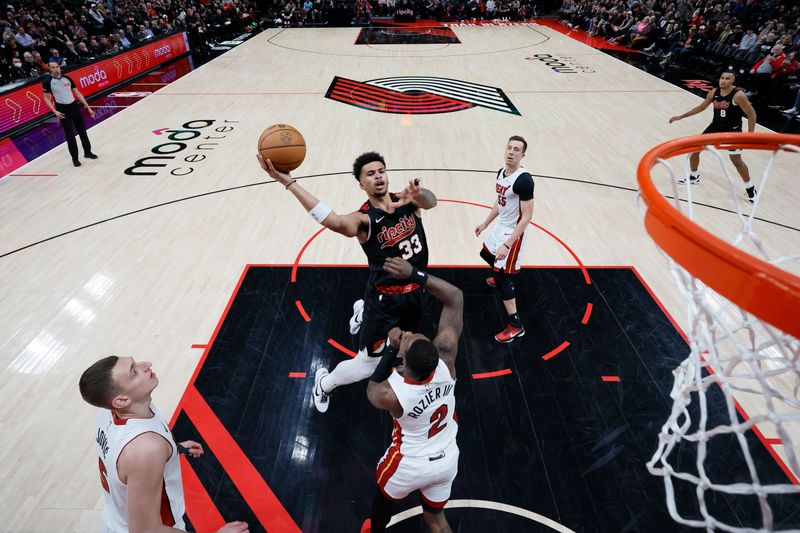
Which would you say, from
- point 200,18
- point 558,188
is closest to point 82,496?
point 558,188

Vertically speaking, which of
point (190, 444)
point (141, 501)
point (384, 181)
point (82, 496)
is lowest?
point (82, 496)

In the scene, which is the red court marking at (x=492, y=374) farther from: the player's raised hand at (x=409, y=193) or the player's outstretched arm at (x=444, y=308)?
the player's raised hand at (x=409, y=193)

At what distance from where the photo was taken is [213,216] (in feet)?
21.4

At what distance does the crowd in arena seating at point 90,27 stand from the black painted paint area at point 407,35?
237 inches

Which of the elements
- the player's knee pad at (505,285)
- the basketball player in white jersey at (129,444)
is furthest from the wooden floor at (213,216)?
the basketball player in white jersey at (129,444)

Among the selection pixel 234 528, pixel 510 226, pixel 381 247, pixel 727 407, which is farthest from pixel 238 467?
pixel 727 407

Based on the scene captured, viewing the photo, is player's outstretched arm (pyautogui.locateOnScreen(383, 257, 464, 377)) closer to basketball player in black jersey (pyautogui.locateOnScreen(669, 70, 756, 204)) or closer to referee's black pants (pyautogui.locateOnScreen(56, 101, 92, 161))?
basketball player in black jersey (pyautogui.locateOnScreen(669, 70, 756, 204))

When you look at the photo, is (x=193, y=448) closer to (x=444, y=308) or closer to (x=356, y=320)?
(x=444, y=308)

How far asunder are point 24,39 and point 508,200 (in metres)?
16.3

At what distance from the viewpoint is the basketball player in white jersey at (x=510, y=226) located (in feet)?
13.4

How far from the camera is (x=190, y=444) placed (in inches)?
106

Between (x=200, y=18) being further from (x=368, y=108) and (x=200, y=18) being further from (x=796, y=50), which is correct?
(x=796, y=50)

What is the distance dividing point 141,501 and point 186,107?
1099 cm

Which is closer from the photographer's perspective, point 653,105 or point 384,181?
point 384,181
